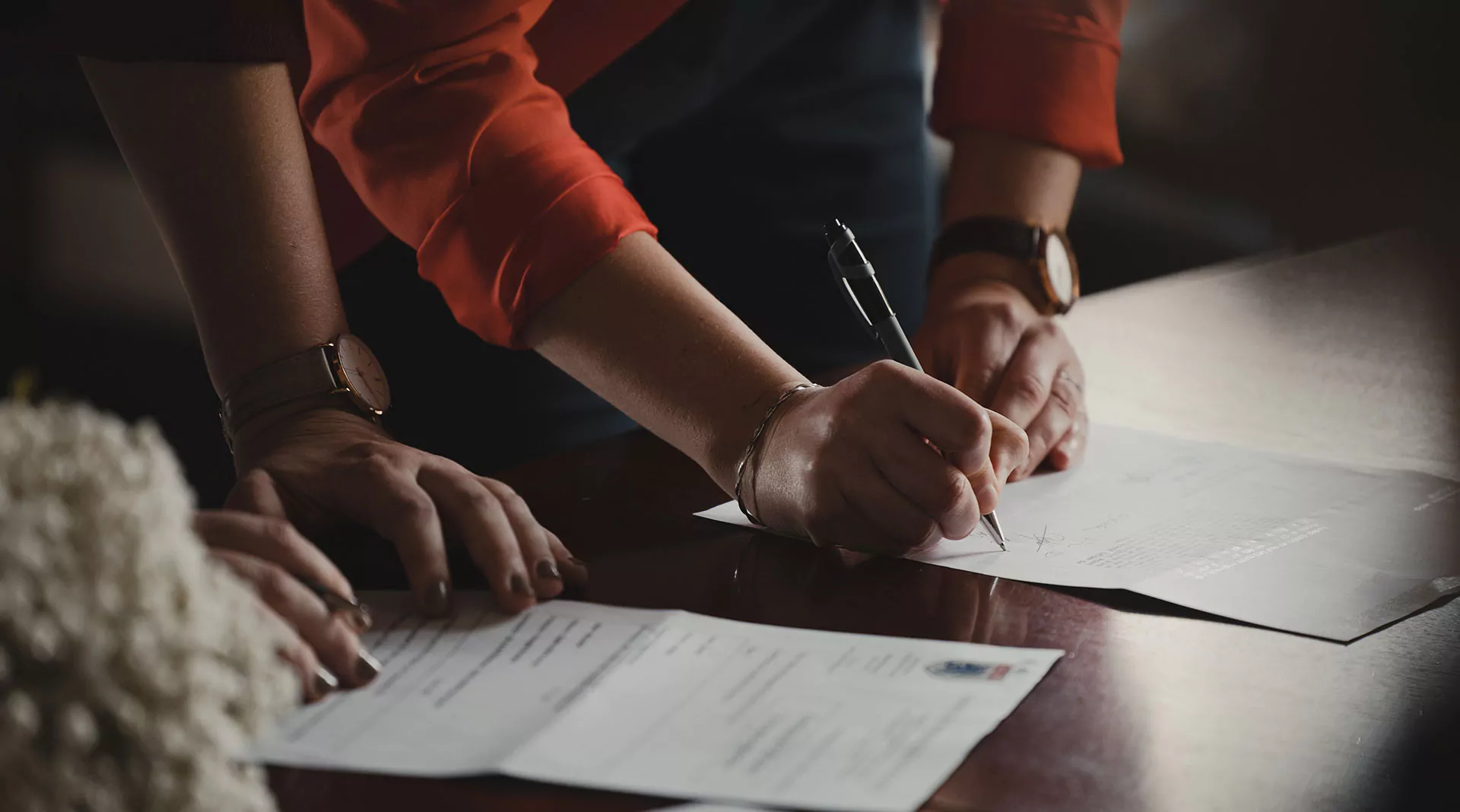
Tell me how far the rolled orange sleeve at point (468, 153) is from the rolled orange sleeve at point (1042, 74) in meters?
0.52

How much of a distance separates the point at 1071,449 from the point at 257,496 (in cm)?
60

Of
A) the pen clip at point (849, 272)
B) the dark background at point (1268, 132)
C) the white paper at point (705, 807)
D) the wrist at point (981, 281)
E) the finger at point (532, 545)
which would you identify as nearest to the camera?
the white paper at point (705, 807)

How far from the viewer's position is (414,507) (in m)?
0.76

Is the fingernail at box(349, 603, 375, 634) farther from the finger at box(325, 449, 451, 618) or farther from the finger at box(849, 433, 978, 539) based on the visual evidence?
the finger at box(849, 433, 978, 539)

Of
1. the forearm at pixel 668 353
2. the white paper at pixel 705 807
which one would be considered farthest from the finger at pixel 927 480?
the white paper at pixel 705 807

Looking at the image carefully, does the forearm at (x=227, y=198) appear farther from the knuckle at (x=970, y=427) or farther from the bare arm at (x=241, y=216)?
the knuckle at (x=970, y=427)

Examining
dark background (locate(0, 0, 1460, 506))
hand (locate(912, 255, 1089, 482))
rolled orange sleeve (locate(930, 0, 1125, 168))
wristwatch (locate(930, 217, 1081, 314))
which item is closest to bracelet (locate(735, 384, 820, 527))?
hand (locate(912, 255, 1089, 482))

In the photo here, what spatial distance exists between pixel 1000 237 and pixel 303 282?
2.12 feet

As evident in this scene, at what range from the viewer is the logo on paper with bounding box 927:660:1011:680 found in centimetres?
64

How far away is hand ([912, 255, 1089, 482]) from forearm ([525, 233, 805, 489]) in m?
0.22

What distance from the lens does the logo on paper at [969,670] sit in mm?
645

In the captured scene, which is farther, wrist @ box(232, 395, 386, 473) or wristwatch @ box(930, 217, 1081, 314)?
wristwatch @ box(930, 217, 1081, 314)

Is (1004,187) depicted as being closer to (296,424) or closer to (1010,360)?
(1010,360)

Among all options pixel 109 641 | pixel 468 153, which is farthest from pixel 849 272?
pixel 109 641
